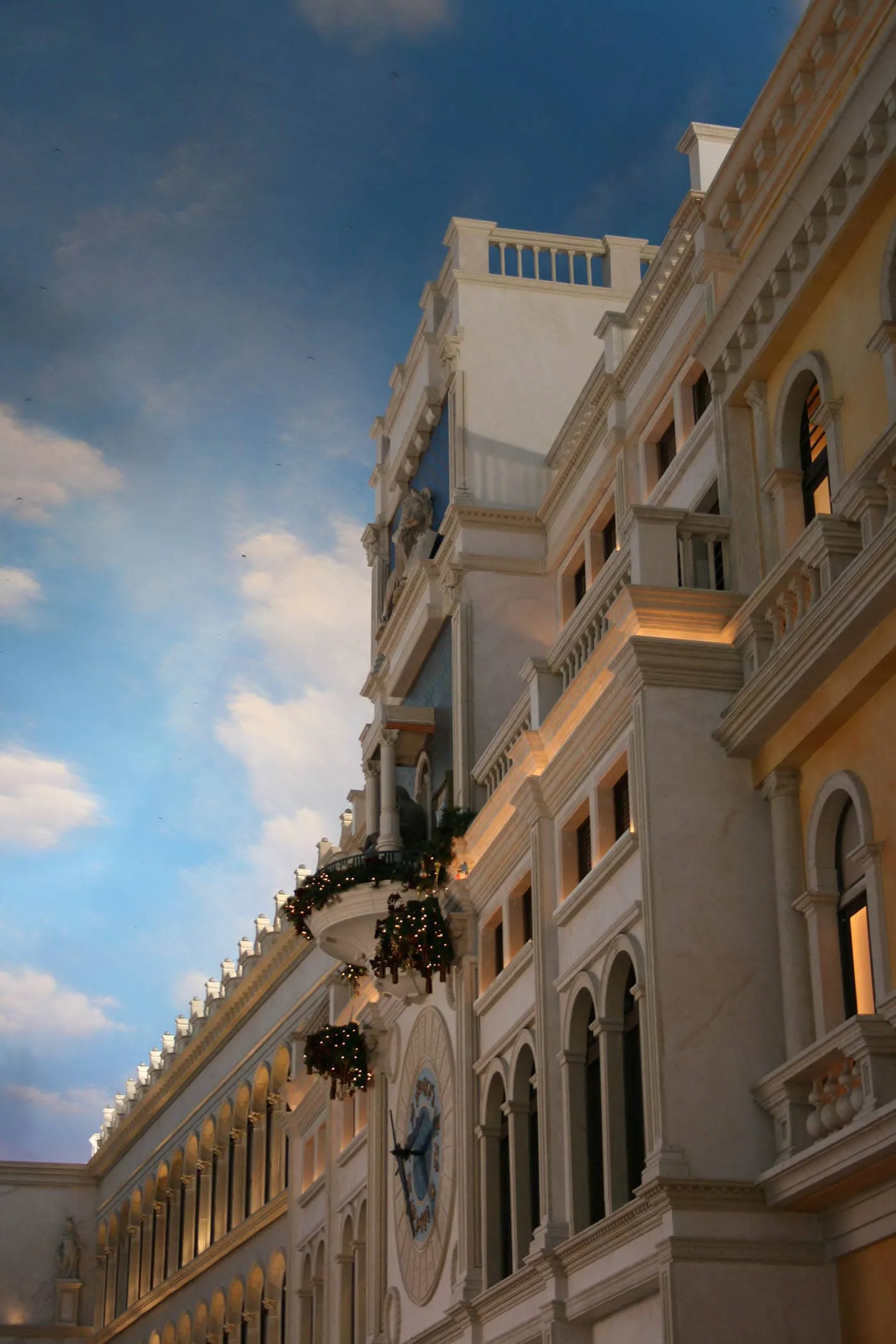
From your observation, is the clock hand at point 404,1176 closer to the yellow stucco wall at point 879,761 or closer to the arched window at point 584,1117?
the arched window at point 584,1117

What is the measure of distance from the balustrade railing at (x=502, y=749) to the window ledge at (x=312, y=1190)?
30.9 ft

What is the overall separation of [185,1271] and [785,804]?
29961 millimetres

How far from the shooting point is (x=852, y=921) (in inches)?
575

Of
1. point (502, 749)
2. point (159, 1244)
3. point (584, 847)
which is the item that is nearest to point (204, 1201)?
point (159, 1244)

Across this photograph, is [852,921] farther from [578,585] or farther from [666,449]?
[578,585]

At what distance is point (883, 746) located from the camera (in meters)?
14.1

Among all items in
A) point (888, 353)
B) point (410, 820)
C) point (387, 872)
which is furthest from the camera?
point (410, 820)

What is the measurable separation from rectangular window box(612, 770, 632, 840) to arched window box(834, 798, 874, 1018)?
2.73 meters

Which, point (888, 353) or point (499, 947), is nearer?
point (888, 353)

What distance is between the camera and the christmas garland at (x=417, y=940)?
21.6 meters

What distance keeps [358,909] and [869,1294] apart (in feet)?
35.8

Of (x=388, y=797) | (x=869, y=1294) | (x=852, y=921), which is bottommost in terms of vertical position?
(x=869, y=1294)

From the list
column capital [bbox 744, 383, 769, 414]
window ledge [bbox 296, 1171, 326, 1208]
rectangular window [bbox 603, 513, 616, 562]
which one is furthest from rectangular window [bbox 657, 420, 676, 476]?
window ledge [bbox 296, 1171, 326, 1208]

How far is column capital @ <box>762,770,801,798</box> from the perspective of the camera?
1548cm
